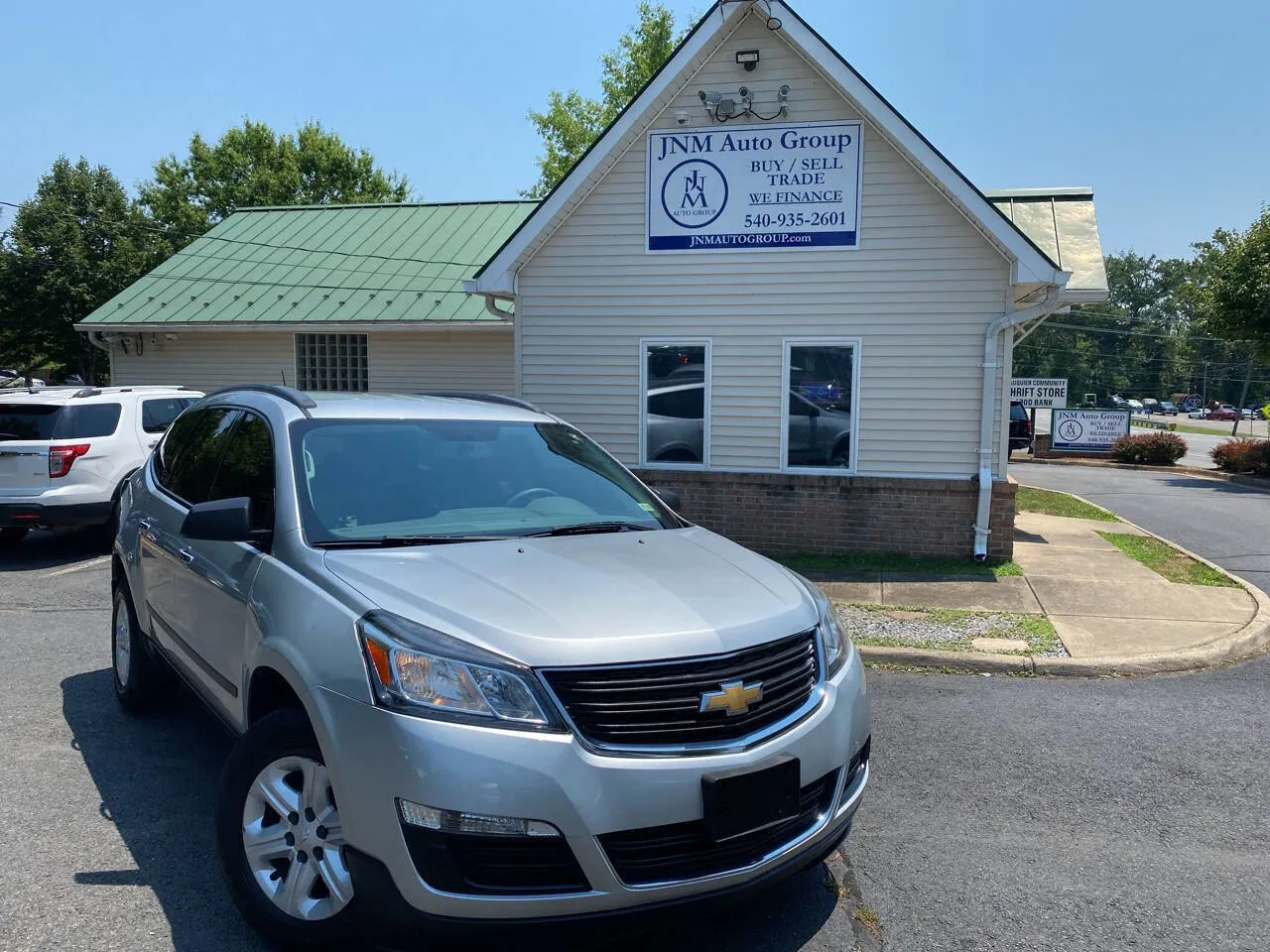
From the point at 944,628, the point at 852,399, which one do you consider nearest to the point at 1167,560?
the point at 852,399

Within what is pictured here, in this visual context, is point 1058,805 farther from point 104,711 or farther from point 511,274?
point 511,274

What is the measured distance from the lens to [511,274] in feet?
35.9

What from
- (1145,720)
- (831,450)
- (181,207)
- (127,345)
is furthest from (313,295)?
(181,207)

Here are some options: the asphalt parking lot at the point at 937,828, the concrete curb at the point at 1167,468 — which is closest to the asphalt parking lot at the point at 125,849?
the asphalt parking lot at the point at 937,828

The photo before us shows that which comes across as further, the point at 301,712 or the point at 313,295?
the point at 313,295

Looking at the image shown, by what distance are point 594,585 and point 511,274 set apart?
841 centimetres

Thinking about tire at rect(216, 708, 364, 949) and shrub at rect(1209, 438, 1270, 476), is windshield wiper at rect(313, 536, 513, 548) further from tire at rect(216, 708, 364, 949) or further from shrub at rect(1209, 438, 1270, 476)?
shrub at rect(1209, 438, 1270, 476)

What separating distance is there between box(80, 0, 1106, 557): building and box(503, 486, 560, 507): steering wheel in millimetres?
6537

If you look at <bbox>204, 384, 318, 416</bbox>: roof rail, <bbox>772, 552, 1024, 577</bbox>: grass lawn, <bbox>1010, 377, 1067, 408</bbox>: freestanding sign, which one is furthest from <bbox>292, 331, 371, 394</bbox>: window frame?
<bbox>1010, 377, 1067, 408</bbox>: freestanding sign

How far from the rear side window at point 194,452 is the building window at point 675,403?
245 inches

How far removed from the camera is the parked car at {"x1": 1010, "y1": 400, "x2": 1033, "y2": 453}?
28188 millimetres

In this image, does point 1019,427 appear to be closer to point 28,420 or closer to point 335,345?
point 335,345

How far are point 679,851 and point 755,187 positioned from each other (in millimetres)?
8834

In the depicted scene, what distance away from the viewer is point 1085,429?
2967 centimetres
